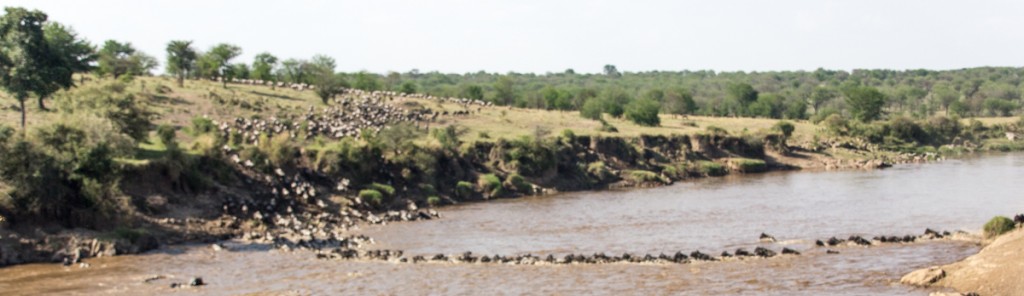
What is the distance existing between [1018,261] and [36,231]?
35.6 meters

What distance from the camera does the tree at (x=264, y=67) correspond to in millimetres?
101369

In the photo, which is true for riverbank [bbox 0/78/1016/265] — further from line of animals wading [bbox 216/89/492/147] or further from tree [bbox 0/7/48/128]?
tree [bbox 0/7/48/128]

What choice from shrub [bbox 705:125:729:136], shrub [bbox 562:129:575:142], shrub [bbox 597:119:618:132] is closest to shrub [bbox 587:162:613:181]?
shrub [bbox 562:129:575:142]

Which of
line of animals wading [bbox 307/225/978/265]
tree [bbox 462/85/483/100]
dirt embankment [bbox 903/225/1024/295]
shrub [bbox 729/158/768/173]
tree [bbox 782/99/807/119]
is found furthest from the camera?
tree [bbox 782/99/807/119]

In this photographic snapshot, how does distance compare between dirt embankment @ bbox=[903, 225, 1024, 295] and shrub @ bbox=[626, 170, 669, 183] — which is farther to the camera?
shrub @ bbox=[626, 170, 669, 183]

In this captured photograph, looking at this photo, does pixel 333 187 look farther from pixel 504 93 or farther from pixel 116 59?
pixel 504 93

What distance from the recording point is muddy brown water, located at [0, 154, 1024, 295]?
3384 centimetres

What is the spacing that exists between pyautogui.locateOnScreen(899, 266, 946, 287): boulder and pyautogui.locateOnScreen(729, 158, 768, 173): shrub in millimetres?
49843

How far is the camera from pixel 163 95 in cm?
7588

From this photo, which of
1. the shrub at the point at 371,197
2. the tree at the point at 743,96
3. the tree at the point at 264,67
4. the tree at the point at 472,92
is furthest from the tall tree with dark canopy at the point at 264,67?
the tree at the point at 743,96

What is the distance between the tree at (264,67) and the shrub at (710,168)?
132ft

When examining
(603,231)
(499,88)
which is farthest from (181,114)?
(499,88)

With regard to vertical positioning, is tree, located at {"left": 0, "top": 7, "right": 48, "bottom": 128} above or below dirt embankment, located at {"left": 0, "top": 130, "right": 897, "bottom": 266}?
above

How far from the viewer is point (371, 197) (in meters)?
56.1
